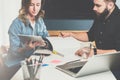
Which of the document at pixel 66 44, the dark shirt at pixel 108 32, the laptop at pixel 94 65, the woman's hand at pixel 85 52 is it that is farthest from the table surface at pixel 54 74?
the dark shirt at pixel 108 32

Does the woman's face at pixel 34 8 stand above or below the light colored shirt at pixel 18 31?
above

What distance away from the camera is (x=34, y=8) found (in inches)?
93.2

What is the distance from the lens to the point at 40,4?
2.40 m

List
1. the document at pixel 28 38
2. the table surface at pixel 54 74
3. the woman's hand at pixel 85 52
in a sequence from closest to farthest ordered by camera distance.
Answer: the table surface at pixel 54 74
the woman's hand at pixel 85 52
the document at pixel 28 38

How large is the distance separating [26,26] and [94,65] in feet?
3.27

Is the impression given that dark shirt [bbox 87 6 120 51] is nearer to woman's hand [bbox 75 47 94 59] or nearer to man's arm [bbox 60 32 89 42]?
man's arm [bbox 60 32 89 42]

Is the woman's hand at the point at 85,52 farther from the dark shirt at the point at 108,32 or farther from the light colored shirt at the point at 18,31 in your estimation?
the light colored shirt at the point at 18,31

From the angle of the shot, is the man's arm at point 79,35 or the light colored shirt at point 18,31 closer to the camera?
the light colored shirt at point 18,31

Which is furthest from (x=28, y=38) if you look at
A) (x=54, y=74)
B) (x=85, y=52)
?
(x=54, y=74)

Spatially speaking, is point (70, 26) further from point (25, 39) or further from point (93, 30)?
point (25, 39)

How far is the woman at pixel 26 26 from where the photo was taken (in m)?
2.33

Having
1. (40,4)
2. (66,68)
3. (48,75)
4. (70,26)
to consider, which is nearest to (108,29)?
(70,26)

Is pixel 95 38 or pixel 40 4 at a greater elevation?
pixel 40 4

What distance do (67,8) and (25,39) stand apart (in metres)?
0.52
